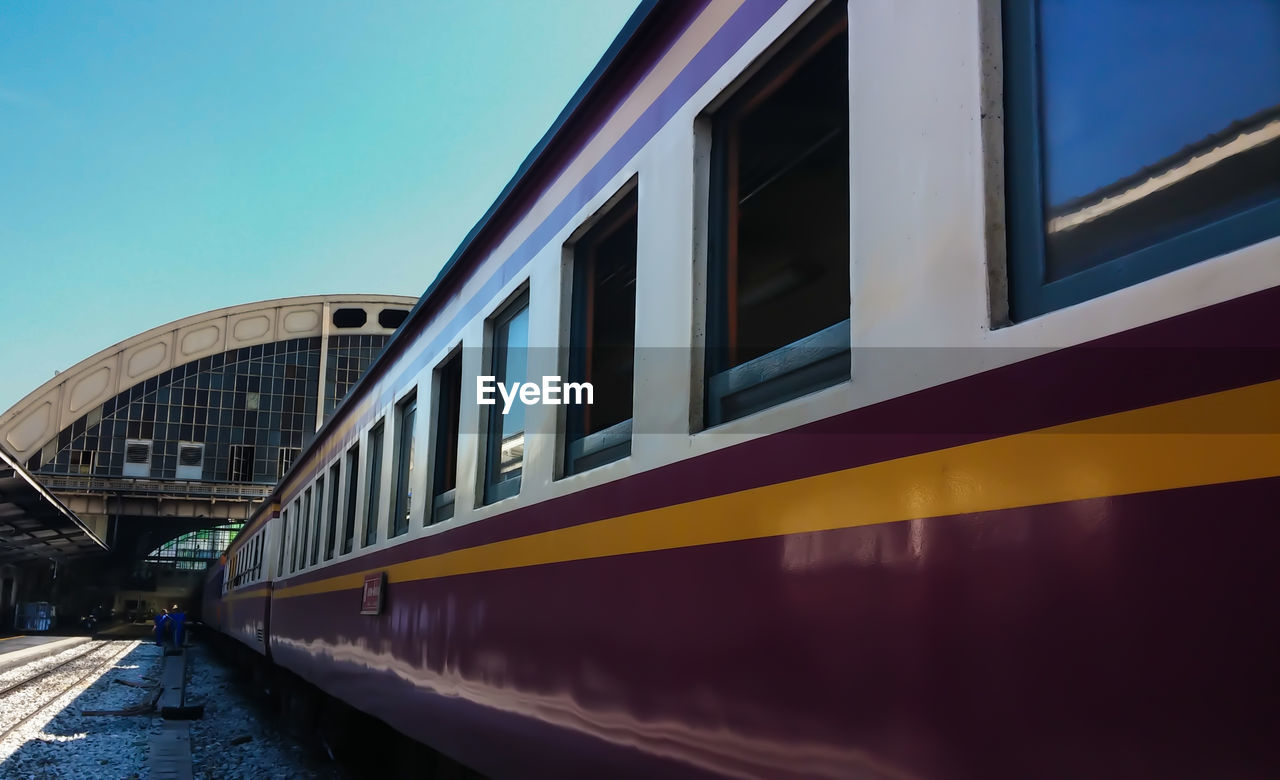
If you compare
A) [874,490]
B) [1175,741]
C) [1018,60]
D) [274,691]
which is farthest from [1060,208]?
[274,691]

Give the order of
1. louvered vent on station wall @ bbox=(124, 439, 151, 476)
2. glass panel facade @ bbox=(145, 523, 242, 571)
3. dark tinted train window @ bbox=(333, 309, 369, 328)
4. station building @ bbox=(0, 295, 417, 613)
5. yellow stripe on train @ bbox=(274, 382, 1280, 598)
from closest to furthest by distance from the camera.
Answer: yellow stripe on train @ bbox=(274, 382, 1280, 598) → station building @ bbox=(0, 295, 417, 613) → louvered vent on station wall @ bbox=(124, 439, 151, 476) → dark tinted train window @ bbox=(333, 309, 369, 328) → glass panel facade @ bbox=(145, 523, 242, 571)

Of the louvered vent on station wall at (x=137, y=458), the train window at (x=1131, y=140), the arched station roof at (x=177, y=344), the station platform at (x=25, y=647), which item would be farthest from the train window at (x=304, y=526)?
the louvered vent on station wall at (x=137, y=458)

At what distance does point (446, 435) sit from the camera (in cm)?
486

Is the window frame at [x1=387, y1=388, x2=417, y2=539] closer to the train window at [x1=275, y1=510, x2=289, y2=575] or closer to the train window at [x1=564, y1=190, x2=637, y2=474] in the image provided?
the train window at [x1=564, y1=190, x2=637, y2=474]

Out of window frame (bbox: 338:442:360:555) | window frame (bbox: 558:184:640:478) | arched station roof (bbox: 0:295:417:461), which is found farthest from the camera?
arched station roof (bbox: 0:295:417:461)

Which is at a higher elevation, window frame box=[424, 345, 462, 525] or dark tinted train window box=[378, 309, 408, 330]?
dark tinted train window box=[378, 309, 408, 330]

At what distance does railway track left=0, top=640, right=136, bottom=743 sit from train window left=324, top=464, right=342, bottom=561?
378cm

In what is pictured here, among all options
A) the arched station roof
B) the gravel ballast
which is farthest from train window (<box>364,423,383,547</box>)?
the arched station roof

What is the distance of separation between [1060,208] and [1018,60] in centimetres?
26

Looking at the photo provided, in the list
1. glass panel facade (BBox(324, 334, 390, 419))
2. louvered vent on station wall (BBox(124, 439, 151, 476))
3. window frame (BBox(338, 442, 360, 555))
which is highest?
glass panel facade (BBox(324, 334, 390, 419))

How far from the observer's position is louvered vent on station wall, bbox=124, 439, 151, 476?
3819cm

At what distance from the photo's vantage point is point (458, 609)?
386 centimetres

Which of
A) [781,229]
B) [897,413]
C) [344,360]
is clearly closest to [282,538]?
[781,229]

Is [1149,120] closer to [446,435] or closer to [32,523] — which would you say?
[446,435]
